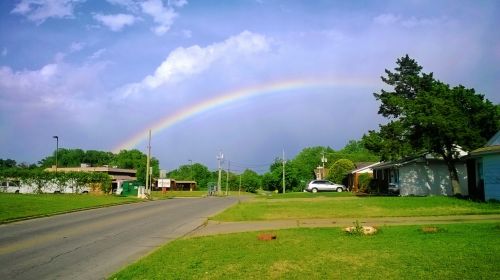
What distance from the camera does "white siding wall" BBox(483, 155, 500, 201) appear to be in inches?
1006

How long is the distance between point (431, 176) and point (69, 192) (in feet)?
132

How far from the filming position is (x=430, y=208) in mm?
23234

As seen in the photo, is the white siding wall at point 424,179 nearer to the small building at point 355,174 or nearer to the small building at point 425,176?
the small building at point 425,176

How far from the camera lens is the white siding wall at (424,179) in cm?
3825

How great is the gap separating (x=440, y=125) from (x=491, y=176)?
183 inches

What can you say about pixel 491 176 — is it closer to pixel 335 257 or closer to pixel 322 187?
pixel 335 257

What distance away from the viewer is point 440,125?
2931 cm

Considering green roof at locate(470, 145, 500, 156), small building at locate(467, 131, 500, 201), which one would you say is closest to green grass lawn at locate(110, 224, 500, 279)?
green roof at locate(470, 145, 500, 156)

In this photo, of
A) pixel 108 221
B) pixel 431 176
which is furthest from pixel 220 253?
pixel 431 176

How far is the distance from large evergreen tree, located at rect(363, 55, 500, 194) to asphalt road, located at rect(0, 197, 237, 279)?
17.6 meters

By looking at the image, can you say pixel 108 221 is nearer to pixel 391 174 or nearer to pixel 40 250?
pixel 40 250

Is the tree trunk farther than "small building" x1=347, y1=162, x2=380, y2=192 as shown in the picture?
No

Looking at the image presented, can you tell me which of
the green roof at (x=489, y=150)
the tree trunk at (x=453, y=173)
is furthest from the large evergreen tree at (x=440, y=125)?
the green roof at (x=489, y=150)

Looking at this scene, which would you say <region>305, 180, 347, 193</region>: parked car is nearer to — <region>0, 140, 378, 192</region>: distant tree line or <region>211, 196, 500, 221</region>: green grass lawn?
<region>211, 196, 500, 221</region>: green grass lawn
